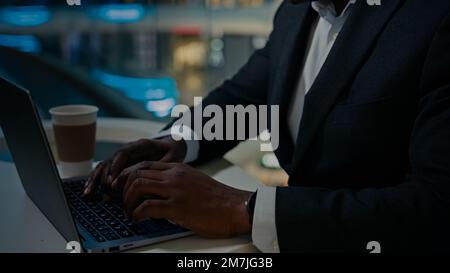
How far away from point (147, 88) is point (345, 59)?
270 centimetres

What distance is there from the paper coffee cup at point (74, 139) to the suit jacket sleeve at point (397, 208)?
18.2 inches

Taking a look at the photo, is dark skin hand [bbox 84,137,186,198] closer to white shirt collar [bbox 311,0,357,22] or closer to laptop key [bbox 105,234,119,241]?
laptop key [bbox 105,234,119,241]

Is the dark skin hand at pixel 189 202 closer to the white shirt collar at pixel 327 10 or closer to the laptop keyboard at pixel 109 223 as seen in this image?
the laptop keyboard at pixel 109 223

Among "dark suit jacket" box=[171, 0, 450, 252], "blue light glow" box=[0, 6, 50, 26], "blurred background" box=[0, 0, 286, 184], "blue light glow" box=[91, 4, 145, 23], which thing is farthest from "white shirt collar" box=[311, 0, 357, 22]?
"blue light glow" box=[0, 6, 50, 26]

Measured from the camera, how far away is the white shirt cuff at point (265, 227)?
69 centimetres

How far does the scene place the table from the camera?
70 centimetres

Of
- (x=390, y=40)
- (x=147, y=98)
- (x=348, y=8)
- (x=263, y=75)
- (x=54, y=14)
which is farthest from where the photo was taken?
(x=147, y=98)

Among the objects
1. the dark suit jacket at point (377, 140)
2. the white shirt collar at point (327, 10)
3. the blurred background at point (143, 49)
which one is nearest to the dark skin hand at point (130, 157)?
the dark suit jacket at point (377, 140)

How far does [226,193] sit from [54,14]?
2.59m

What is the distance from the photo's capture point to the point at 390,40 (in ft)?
2.60

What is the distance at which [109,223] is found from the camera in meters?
0.73

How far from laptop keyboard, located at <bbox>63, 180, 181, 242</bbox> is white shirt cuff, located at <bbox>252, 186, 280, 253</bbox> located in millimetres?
116
